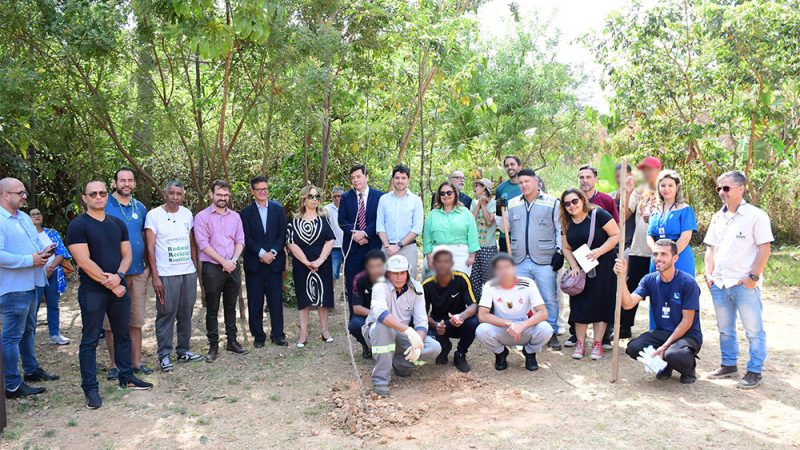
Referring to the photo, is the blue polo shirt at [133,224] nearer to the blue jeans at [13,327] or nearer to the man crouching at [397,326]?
the blue jeans at [13,327]

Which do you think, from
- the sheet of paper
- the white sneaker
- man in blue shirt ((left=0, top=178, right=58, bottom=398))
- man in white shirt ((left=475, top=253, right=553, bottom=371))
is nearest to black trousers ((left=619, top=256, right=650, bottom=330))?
the sheet of paper

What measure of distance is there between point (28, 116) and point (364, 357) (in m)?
4.35

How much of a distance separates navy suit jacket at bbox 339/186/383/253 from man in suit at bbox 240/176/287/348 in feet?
2.04

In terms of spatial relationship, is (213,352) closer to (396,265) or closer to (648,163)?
(396,265)

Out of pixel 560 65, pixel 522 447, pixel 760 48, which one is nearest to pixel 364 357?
pixel 522 447

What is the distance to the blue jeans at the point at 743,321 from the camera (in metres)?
4.95

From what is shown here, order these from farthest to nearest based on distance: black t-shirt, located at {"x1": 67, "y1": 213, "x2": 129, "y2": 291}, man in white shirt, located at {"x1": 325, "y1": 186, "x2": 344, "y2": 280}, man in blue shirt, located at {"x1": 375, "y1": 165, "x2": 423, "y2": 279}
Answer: man in white shirt, located at {"x1": 325, "y1": 186, "x2": 344, "y2": 280} → man in blue shirt, located at {"x1": 375, "y1": 165, "x2": 423, "y2": 279} → black t-shirt, located at {"x1": 67, "y1": 213, "x2": 129, "y2": 291}

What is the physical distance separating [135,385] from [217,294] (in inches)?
46.9

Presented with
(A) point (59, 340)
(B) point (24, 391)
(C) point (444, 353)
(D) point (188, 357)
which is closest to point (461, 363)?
(C) point (444, 353)

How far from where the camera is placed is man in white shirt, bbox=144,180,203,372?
564 centimetres

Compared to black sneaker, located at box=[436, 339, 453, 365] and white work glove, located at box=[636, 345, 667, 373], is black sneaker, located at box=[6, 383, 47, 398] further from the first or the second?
white work glove, located at box=[636, 345, 667, 373]

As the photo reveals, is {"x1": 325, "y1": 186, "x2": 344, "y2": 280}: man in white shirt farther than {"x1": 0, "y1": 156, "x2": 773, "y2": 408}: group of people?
Yes

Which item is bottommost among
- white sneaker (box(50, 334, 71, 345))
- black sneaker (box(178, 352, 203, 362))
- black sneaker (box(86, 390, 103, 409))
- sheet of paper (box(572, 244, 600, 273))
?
black sneaker (box(86, 390, 103, 409))

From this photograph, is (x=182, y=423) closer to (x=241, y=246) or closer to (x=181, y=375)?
(x=181, y=375)
